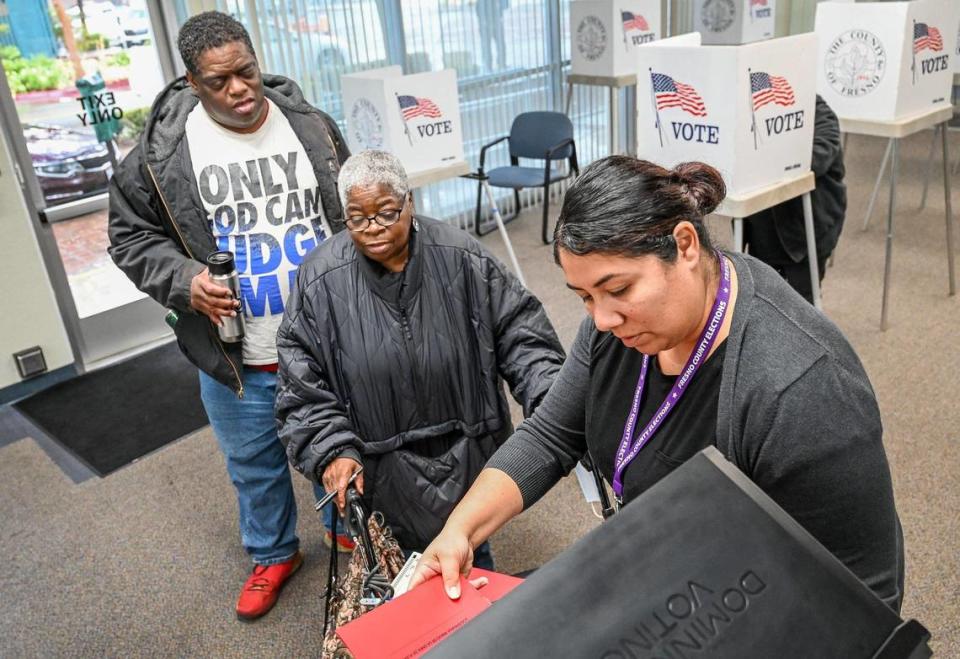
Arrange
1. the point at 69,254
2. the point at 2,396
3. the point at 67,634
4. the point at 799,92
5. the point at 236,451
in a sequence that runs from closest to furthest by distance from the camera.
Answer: the point at 236,451
the point at 67,634
the point at 799,92
the point at 2,396
the point at 69,254

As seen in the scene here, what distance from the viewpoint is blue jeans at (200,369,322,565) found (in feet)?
7.20

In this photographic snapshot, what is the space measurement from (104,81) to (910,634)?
13.8ft

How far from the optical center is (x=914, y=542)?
2.46 m

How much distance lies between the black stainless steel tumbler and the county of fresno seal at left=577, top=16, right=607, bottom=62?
413 cm

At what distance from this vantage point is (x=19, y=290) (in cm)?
Answer: 377

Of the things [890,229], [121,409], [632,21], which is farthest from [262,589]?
[632,21]

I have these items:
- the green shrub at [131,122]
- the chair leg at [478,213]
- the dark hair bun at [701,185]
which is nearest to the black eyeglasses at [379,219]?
the dark hair bun at [701,185]

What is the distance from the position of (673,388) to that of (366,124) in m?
3.09

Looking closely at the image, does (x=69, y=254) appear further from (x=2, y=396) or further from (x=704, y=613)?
(x=704, y=613)

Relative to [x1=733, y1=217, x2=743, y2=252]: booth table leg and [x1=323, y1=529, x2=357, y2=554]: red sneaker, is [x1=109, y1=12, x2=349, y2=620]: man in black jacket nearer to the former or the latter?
[x1=323, y1=529, x2=357, y2=554]: red sneaker

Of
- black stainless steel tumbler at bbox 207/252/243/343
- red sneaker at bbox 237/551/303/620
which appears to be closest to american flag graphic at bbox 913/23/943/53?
black stainless steel tumbler at bbox 207/252/243/343

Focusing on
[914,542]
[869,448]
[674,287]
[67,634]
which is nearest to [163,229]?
[67,634]

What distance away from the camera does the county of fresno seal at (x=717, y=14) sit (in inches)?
264

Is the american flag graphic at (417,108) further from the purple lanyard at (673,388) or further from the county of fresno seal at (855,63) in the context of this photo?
the purple lanyard at (673,388)
